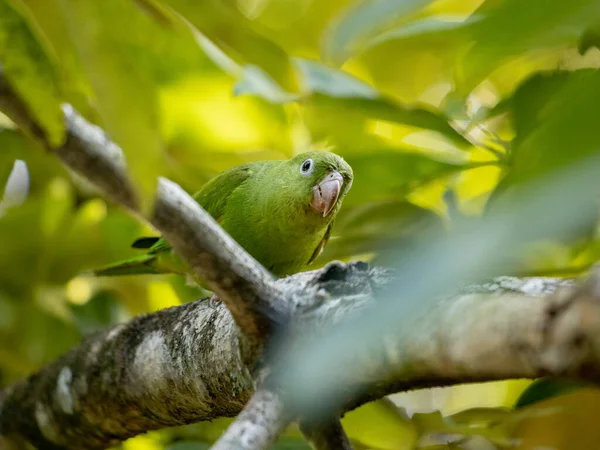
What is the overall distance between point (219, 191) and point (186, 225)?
1258 millimetres

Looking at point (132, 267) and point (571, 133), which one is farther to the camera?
point (132, 267)

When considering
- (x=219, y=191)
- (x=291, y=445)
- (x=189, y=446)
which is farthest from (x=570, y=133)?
(x=219, y=191)

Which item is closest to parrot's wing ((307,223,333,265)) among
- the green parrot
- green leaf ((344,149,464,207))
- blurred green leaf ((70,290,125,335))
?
the green parrot

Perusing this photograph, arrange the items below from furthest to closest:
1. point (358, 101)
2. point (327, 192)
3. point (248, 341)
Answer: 1. point (327, 192)
2. point (358, 101)
3. point (248, 341)

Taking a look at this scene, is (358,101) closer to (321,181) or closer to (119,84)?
(321,181)

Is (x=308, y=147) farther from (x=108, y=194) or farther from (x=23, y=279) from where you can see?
(x=108, y=194)

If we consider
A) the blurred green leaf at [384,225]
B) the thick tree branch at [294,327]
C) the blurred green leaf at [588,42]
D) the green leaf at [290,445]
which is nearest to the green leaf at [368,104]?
the blurred green leaf at [384,225]

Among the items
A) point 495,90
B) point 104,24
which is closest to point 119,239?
point 495,90

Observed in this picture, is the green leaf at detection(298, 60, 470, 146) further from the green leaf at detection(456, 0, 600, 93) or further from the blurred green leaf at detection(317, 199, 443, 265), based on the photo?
the green leaf at detection(456, 0, 600, 93)

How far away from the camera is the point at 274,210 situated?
196 centimetres

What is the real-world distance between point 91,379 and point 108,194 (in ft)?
2.82

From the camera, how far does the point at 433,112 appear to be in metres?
1.41

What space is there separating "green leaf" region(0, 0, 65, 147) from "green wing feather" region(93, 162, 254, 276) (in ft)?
3.79

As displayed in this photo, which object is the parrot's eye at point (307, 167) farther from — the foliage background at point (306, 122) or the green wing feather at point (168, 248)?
the green wing feather at point (168, 248)
